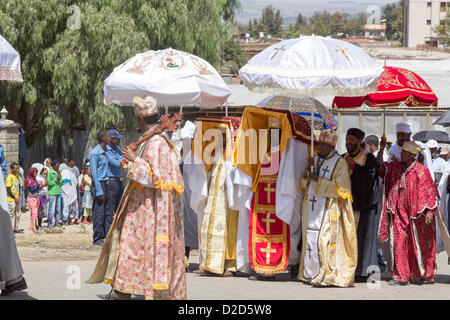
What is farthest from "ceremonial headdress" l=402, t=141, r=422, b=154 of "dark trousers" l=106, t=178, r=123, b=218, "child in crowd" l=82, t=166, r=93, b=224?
"child in crowd" l=82, t=166, r=93, b=224

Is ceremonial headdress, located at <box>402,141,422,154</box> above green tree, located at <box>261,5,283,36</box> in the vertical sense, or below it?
below

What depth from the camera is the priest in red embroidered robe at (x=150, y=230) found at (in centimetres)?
802

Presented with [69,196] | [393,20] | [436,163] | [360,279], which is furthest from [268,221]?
[393,20]

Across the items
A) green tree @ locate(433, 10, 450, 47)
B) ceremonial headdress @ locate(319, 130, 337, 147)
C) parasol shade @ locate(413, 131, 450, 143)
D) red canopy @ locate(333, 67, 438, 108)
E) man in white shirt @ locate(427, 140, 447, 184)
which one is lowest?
man in white shirt @ locate(427, 140, 447, 184)

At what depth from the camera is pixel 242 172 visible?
11180mm

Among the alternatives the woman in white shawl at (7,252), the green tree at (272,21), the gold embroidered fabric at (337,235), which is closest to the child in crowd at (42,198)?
the gold embroidered fabric at (337,235)

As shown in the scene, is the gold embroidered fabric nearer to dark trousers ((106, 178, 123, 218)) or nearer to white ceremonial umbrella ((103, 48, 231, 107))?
white ceremonial umbrella ((103, 48, 231, 107))

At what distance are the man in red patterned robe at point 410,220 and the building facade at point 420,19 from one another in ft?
283

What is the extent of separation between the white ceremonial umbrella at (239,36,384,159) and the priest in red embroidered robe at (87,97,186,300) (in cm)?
246

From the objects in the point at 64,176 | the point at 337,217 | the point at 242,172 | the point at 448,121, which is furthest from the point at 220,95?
the point at 64,176

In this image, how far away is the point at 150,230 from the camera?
806 cm

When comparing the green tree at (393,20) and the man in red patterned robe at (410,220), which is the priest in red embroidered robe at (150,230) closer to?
the man in red patterned robe at (410,220)

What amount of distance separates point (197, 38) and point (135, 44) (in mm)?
2815

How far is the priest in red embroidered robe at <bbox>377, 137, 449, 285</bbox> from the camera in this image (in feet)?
35.1
